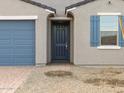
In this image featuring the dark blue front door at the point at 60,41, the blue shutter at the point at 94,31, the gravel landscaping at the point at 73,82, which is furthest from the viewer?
the dark blue front door at the point at 60,41

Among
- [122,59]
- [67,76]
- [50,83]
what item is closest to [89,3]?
[122,59]

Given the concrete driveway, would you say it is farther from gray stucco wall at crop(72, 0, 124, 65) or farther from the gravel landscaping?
gray stucco wall at crop(72, 0, 124, 65)

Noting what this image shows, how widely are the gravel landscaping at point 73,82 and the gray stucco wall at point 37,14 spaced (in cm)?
280

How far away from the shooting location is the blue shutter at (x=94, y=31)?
18.3 m

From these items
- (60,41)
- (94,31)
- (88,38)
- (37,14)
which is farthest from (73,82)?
(60,41)

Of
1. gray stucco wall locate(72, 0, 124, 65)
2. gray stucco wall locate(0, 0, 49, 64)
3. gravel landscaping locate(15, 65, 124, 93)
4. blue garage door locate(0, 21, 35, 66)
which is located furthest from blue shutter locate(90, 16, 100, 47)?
blue garage door locate(0, 21, 35, 66)

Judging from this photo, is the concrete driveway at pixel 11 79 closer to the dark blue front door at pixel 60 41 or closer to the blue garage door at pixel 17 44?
the blue garage door at pixel 17 44

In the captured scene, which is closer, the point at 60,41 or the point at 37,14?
the point at 37,14

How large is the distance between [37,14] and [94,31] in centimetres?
319

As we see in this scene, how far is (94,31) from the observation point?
18.4 meters

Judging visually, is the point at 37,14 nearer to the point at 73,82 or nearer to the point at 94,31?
the point at 94,31

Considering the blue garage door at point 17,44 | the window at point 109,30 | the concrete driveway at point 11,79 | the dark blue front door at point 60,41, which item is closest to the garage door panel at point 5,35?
the blue garage door at point 17,44

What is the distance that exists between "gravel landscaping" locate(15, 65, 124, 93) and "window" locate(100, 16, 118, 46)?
283 cm

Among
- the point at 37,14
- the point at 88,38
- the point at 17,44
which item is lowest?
the point at 17,44
